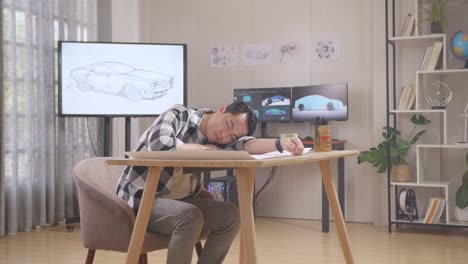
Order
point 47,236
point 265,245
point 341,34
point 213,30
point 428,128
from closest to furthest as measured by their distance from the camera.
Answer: point 265,245, point 47,236, point 428,128, point 341,34, point 213,30

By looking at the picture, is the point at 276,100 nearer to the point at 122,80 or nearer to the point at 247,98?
the point at 247,98

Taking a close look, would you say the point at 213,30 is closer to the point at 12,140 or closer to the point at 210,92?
the point at 210,92

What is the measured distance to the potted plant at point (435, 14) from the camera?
4.61 meters

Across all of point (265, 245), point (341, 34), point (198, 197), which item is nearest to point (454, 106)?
point (341, 34)

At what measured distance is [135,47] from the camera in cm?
486

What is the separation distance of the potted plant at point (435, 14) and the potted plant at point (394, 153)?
727mm

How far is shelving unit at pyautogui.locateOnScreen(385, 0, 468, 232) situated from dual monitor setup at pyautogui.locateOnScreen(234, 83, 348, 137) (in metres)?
0.43

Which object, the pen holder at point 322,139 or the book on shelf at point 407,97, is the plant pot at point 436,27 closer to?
the book on shelf at point 407,97

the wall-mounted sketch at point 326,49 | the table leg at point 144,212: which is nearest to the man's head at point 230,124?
the table leg at point 144,212

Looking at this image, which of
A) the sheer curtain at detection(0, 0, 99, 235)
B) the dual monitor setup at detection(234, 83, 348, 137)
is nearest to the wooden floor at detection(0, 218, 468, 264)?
the sheer curtain at detection(0, 0, 99, 235)

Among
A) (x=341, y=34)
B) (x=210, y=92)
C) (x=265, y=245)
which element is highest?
(x=341, y=34)

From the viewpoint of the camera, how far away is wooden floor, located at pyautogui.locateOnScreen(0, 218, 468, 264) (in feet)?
12.1

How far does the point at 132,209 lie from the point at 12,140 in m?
2.65

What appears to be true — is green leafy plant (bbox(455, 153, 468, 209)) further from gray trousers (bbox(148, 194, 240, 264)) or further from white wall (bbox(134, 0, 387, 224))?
gray trousers (bbox(148, 194, 240, 264))
